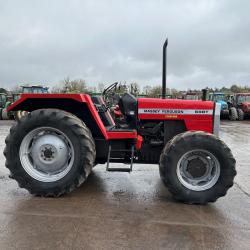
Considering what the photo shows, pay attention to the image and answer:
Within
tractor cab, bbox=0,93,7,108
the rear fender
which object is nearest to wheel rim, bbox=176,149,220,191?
the rear fender

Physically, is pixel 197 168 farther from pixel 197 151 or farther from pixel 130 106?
pixel 130 106

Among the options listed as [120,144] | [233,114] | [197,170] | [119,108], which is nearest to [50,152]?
[120,144]

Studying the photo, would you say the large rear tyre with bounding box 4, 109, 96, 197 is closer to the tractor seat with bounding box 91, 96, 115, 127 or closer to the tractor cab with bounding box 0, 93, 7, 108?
the tractor seat with bounding box 91, 96, 115, 127

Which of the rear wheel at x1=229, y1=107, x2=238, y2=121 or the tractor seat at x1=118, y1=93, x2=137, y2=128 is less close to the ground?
the tractor seat at x1=118, y1=93, x2=137, y2=128

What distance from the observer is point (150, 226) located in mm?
3615

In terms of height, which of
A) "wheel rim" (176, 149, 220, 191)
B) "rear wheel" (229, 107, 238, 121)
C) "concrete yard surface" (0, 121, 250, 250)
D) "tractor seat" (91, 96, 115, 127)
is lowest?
"rear wheel" (229, 107, 238, 121)

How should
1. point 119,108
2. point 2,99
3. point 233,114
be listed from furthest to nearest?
point 2,99 < point 233,114 < point 119,108

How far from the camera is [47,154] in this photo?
4.52 meters

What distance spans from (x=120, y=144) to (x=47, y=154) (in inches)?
40.8

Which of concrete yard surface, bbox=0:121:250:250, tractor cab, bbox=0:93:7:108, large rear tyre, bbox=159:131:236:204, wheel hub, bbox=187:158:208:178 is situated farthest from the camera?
tractor cab, bbox=0:93:7:108

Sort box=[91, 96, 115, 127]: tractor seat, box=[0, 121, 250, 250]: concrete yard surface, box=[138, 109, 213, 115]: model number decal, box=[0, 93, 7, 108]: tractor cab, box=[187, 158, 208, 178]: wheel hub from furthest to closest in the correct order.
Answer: box=[0, 93, 7, 108]: tractor cab → box=[91, 96, 115, 127]: tractor seat → box=[138, 109, 213, 115]: model number decal → box=[187, 158, 208, 178]: wheel hub → box=[0, 121, 250, 250]: concrete yard surface

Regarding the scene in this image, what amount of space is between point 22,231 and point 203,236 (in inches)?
72.8

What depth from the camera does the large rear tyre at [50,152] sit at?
14.4 ft

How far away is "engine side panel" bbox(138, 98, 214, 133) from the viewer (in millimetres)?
4867
